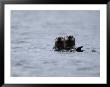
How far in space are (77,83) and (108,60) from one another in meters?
0.19

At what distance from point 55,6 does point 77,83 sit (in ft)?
1.30

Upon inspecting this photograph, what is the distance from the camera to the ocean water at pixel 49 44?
790 cm

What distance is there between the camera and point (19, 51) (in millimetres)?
7902

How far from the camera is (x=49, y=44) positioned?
25.9 ft

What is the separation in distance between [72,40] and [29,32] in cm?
22

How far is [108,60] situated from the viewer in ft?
25.9

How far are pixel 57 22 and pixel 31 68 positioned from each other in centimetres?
26

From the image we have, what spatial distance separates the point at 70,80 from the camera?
7.90 meters

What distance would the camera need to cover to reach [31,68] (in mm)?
7902

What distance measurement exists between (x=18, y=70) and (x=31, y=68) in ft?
0.21

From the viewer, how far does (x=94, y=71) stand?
7.90m

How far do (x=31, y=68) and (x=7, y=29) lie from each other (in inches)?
9.0

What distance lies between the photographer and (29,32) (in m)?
7.91

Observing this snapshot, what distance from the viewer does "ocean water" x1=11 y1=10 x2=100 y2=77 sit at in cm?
790
